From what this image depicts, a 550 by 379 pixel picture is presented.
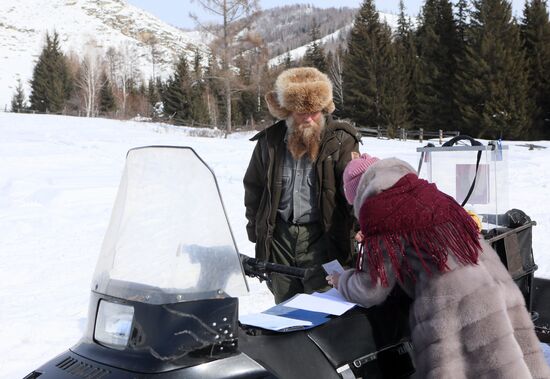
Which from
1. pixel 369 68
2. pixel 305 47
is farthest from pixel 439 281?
pixel 305 47

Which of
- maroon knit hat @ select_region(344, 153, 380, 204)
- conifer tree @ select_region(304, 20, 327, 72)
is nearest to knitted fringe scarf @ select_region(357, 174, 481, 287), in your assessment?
maroon knit hat @ select_region(344, 153, 380, 204)

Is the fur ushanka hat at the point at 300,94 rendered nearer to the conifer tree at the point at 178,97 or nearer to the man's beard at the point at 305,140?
the man's beard at the point at 305,140

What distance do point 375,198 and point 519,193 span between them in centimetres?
934

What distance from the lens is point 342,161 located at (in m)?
3.28

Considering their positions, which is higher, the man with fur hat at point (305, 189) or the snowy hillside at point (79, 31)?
the snowy hillside at point (79, 31)

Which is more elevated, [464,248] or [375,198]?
[375,198]

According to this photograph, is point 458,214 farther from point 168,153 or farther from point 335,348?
point 168,153

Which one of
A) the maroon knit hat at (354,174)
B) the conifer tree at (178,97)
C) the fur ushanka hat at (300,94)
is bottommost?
the maroon knit hat at (354,174)

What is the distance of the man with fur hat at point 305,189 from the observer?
10.7 ft

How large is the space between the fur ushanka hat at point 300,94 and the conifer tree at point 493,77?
32.3 m

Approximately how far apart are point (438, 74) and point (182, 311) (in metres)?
39.4

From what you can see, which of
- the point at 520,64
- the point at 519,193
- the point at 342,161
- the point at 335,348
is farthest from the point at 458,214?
the point at 520,64

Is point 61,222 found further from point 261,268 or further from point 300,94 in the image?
point 261,268

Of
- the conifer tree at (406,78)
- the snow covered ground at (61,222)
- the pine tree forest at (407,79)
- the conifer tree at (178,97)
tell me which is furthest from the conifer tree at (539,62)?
the conifer tree at (178,97)
